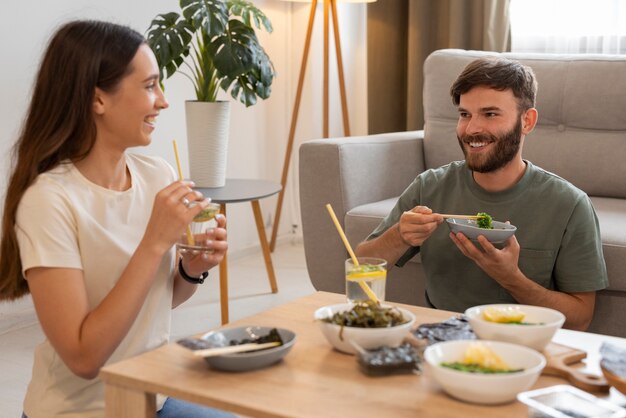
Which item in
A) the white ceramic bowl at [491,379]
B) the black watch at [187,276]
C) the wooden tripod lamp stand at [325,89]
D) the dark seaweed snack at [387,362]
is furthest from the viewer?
the wooden tripod lamp stand at [325,89]

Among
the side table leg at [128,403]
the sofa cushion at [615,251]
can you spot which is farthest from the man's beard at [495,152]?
the side table leg at [128,403]

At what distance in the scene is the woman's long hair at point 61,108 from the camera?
4.85ft

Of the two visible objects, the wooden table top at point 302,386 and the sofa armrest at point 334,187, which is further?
the sofa armrest at point 334,187

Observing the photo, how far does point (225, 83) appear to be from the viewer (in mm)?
3242

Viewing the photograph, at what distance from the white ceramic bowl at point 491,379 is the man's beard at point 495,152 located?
0.92 metres

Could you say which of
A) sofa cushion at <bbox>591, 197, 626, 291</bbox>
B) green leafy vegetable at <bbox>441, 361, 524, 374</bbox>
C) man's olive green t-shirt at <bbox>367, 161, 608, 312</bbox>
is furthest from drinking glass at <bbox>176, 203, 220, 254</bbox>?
sofa cushion at <bbox>591, 197, 626, 291</bbox>

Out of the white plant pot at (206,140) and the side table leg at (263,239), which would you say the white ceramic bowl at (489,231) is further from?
the side table leg at (263,239)

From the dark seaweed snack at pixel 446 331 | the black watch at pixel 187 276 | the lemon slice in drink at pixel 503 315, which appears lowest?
the dark seaweed snack at pixel 446 331

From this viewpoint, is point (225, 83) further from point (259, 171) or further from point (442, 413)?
point (442, 413)

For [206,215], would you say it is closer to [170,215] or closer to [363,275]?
[170,215]

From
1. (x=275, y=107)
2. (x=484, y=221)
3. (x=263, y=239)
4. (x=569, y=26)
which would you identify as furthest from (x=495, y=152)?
(x=275, y=107)

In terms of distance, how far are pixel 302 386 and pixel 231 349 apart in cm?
12

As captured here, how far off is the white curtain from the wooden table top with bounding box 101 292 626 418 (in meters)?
2.97

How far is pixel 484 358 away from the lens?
1.16m
